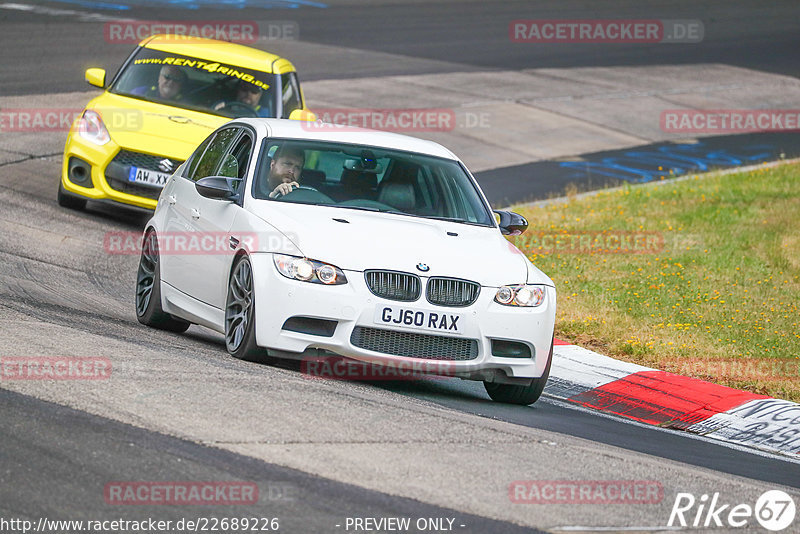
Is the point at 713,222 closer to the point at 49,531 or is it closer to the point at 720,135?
the point at 720,135

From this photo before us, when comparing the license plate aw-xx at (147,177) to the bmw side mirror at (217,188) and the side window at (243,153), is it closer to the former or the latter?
the side window at (243,153)

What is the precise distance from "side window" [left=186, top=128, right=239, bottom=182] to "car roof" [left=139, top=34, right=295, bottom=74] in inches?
215

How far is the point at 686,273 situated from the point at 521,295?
234 inches

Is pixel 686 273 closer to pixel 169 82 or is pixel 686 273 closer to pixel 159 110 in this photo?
pixel 159 110

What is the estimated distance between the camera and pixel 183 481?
5723 mm

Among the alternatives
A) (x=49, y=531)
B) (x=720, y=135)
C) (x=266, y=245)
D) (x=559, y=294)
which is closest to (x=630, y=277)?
(x=559, y=294)

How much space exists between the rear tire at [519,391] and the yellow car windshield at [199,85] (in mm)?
6829

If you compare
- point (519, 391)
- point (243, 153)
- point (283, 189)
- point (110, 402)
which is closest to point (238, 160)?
point (243, 153)

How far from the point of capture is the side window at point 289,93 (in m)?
15.5

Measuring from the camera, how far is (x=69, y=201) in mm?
14805

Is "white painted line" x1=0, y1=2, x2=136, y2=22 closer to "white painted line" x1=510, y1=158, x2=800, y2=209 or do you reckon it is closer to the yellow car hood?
"white painted line" x1=510, y1=158, x2=800, y2=209

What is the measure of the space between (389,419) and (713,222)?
424 inches

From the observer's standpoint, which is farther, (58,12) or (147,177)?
(58,12)

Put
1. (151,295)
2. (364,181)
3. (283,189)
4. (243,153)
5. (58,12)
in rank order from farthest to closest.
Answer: (58,12) < (151,295) < (243,153) < (364,181) < (283,189)
